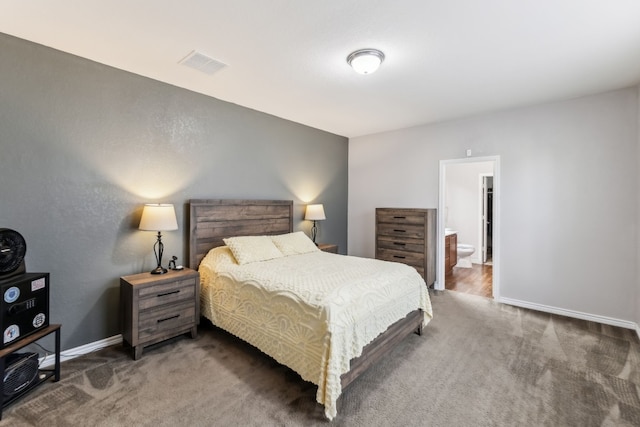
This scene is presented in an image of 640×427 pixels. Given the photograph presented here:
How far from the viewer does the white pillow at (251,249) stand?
301cm

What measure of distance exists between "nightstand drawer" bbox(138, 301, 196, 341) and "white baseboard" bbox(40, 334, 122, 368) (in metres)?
0.50

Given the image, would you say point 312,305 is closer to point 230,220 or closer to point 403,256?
point 230,220

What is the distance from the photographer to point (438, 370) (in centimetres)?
227

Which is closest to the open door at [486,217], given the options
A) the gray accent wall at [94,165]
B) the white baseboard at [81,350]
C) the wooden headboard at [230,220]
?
the wooden headboard at [230,220]

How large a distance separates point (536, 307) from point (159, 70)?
16.4ft

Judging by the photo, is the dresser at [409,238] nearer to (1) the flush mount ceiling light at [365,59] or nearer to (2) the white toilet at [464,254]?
(2) the white toilet at [464,254]

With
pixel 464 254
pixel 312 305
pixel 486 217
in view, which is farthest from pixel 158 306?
pixel 486 217

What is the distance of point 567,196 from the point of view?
3.34m

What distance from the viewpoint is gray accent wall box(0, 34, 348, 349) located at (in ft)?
7.27

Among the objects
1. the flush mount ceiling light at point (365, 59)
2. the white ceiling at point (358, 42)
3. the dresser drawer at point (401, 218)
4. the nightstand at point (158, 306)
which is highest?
the white ceiling at point (358, 42)

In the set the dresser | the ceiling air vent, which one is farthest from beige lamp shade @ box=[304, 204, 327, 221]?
the ceiling air vent

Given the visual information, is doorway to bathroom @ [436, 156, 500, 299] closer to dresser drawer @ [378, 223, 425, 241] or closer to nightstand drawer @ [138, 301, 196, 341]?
dresser drawer @ [378, 223, 425, 241]

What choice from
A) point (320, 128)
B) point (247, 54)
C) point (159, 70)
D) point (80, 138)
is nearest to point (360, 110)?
point (320, 128)

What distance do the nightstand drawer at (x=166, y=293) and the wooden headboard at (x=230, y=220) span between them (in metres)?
0.48
